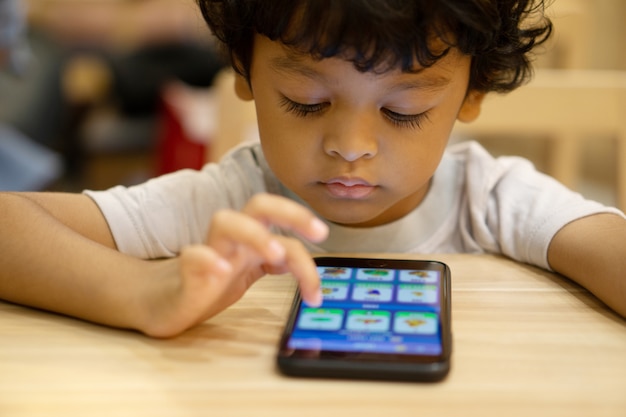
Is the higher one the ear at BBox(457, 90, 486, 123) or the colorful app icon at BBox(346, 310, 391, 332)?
the ear at BBox(457, 90, 486, 123)

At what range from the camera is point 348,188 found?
2.11 ft

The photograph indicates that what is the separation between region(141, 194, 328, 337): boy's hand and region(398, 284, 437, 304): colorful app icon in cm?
6

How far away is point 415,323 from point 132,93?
241cm

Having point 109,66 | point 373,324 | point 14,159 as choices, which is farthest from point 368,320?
point 109,66

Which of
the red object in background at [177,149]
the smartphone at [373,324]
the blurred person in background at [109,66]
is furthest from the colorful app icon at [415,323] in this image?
the blurred person in background at [109,66]

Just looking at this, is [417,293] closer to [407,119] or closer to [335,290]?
[335,290]

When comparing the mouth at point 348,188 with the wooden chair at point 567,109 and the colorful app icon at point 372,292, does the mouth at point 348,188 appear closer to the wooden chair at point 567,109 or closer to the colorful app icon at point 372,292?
the colorful app icon at point 372,292

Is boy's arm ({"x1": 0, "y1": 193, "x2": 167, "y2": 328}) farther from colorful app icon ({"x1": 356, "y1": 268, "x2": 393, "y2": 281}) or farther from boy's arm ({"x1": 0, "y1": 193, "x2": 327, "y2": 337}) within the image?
colorful app icon ({"x1": 356, "y1": 268, "x2": 393, "y2": 281})

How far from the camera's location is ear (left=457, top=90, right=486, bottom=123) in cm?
A: 75

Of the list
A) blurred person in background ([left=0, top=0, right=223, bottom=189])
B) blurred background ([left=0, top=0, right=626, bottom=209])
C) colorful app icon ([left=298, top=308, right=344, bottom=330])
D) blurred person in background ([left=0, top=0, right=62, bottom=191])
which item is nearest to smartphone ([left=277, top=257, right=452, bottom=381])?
colorful app icon ([left=298, top=308, right=344, bottom=330])

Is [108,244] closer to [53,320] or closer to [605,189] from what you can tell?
[53,320]

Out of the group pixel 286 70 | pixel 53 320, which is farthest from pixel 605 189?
pixel 53 320

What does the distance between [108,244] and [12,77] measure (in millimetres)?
1856

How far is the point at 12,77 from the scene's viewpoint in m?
2.34
